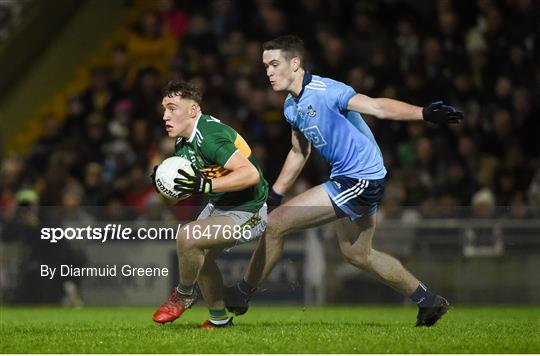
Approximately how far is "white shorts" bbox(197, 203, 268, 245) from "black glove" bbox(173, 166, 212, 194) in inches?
20.6

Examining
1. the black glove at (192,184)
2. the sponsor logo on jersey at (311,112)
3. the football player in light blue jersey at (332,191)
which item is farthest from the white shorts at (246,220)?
the sponsor logo on jersey at (311,112)

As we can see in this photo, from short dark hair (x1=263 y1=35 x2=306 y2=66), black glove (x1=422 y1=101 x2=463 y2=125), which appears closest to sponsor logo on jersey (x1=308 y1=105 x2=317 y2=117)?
short dark hair (x1=263 y1=35 x2=306 y2=66)

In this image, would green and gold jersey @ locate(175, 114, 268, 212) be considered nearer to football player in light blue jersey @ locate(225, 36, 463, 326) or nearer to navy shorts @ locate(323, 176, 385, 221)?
football player in light blue jersey @ locate(225, 36, 463, 326)

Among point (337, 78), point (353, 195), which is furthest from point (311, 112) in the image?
point (337, 78)

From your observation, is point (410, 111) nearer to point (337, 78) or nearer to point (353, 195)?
point (353, 195)

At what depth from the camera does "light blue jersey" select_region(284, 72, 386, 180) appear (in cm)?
971

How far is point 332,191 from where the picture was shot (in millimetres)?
9766

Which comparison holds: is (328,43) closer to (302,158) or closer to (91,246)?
(91,246)

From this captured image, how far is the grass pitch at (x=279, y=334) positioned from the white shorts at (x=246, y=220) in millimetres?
706

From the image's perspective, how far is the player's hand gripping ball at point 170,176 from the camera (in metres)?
8.88

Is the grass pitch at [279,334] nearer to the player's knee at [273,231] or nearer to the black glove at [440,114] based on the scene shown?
the player's knee at [273,231]

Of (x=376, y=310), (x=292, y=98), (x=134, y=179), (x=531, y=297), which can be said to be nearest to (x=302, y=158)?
(x=292, y=98)

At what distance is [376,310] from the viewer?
1349cm

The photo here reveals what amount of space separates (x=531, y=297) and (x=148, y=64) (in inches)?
300
